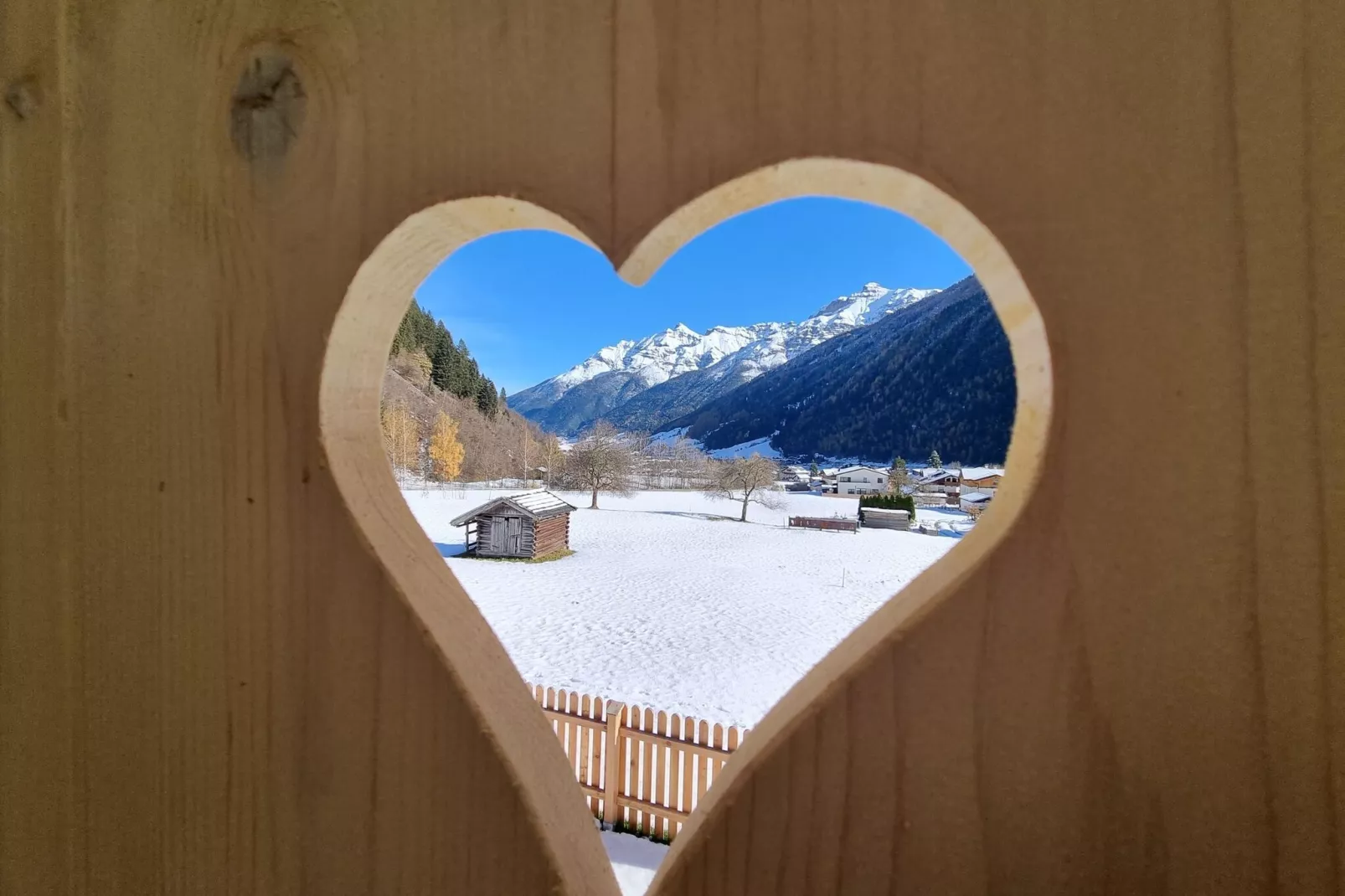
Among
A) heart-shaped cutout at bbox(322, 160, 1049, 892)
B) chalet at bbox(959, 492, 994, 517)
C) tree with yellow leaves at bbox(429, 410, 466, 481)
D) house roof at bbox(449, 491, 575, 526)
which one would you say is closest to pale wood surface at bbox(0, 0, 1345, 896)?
heart-shaped cutout at bbox(322, 160, 1049, 892)

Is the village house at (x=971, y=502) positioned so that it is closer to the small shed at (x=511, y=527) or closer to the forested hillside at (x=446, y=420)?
the small shed at (x=511, y=527)

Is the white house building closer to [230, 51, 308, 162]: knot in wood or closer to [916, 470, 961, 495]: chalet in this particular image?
[916, 470, 961, 495]: chalet

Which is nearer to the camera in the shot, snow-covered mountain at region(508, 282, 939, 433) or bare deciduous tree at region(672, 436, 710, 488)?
bare deciduous tree at region(672, 436, 710, 488)

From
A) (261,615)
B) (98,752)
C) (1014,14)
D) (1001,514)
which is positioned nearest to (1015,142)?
(1014,14)

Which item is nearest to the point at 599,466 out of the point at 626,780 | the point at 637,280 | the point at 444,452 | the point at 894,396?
the point at 444,452

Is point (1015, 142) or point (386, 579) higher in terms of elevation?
point (1015, 142)

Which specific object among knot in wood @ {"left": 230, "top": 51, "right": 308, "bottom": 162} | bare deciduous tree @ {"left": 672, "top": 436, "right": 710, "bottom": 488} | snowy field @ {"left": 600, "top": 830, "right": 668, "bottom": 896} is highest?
knot in wood @ {"left": 230, "top": 51, "right": 308, "bottom": 162}

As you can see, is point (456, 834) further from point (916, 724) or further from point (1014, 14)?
point (1014, 14)

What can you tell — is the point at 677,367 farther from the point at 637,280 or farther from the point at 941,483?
the point at 637,280
